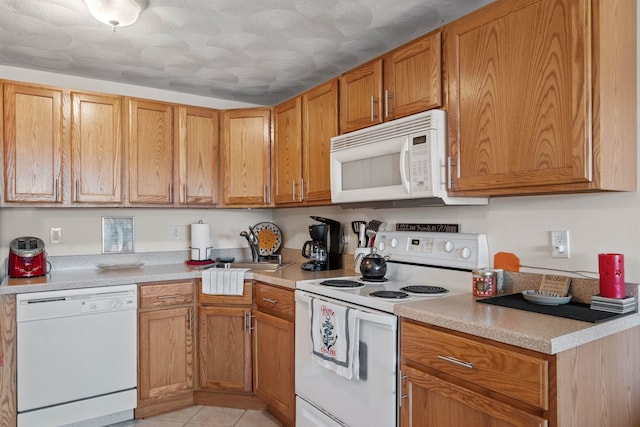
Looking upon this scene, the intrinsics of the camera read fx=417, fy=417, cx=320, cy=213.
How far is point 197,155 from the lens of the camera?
3.10 metres

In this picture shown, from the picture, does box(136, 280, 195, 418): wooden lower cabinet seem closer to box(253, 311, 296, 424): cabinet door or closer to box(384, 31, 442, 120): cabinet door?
box(253, 311, 296, 424): cabinet door

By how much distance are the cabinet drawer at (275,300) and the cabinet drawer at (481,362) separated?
2.89 feet

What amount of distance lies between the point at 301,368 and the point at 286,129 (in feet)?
5.37

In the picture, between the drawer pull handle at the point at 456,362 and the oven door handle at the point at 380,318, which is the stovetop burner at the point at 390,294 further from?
the drawer pull handle at the point at 456,362

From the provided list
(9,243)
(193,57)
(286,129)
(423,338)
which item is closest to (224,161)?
(286,129)

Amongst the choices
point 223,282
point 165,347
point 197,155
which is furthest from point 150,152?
point 165,347

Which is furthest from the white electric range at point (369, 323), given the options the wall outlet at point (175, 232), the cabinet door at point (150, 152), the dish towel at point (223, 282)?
the wall outlet at point (175, 232)

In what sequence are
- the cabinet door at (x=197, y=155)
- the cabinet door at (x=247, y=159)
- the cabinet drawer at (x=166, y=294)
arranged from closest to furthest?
the cabinet drawer at (x=166, y=294)
the cabinet door at (x=197, y=155)
the cabinet door at (x=247, y=159)

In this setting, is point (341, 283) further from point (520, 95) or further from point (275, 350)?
point (520, 95)

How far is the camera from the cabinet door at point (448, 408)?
4.08 ft

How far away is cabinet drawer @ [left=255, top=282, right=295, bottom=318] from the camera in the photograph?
2350 mm

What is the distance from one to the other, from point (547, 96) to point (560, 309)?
0.76 m

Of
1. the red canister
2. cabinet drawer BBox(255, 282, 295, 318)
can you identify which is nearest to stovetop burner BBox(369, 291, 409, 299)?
cabinet drawer BBox(255, 282, 295, 318)

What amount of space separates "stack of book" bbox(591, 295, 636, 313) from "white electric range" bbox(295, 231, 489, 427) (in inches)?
21.4
